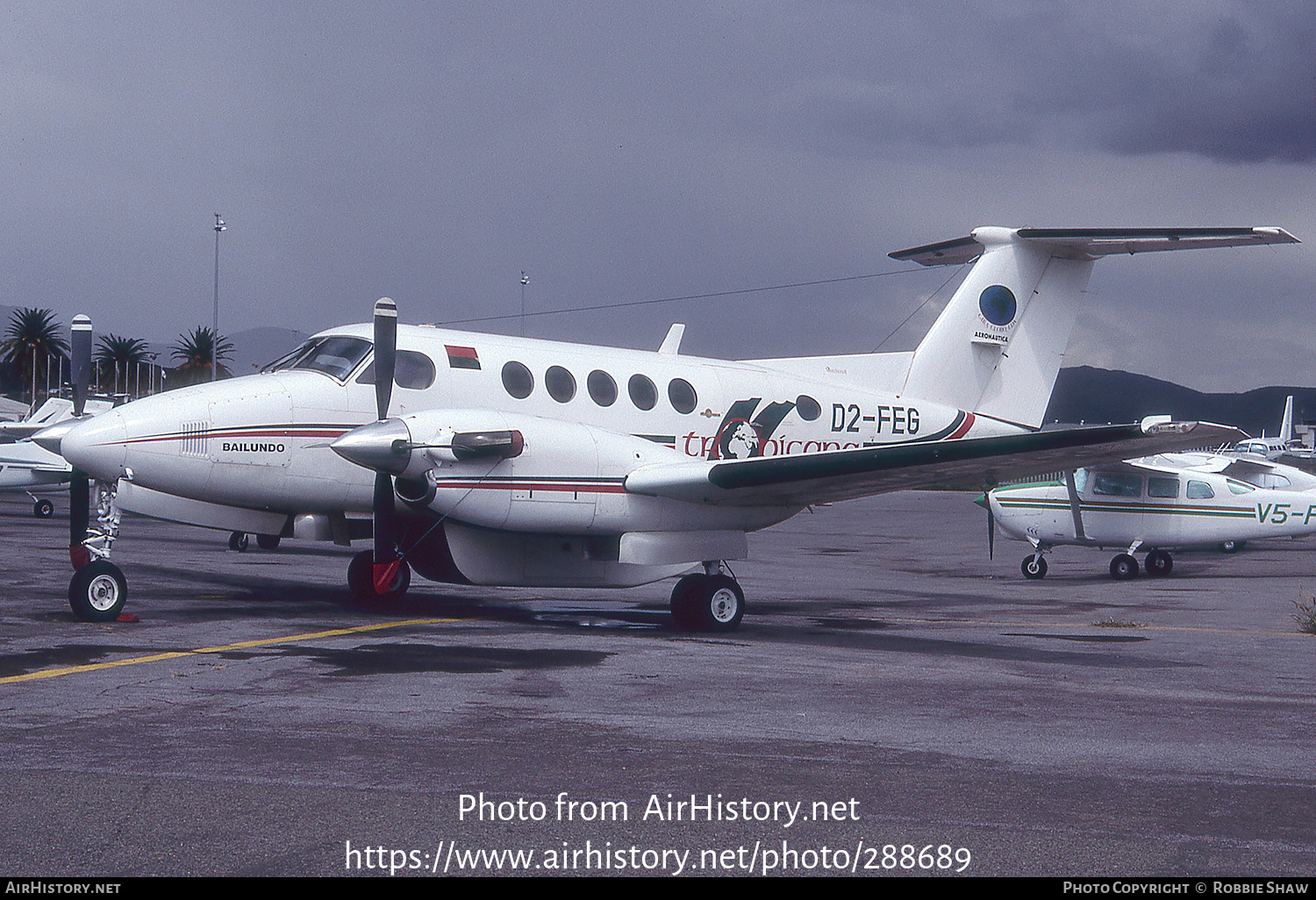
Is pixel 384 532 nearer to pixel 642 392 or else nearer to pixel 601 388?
pixel 601 388

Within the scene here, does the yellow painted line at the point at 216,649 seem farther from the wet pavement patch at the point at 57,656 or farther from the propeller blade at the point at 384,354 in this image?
the propeller blade at the point at 384,354

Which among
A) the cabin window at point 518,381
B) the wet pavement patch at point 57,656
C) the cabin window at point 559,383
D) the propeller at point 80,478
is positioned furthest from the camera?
the cabin window at point 559,383

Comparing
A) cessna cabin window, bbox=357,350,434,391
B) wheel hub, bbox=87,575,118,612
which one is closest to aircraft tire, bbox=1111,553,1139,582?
cessna cabin window, bbox=357,350,434,391

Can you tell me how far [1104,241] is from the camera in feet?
54.0

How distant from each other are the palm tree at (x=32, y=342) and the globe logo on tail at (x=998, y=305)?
89.7m

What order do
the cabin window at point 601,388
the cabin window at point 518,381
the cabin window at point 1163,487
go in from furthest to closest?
the cabin window at point 1163,487
the cabin window at point 601,388
the cabin window at point 518,381

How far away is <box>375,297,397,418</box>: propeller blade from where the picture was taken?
1292cm

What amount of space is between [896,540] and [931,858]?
30695 millimetres

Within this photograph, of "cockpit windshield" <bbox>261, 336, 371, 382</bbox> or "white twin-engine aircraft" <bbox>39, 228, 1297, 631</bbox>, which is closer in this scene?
"white twin-engine aircraft" <bbox>39, 228, 1297, 631</bbox>

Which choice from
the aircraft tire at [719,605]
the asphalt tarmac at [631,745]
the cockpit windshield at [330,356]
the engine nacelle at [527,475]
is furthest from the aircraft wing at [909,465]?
the cockpit windshield at [330,356]

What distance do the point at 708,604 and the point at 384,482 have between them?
3.86 meters

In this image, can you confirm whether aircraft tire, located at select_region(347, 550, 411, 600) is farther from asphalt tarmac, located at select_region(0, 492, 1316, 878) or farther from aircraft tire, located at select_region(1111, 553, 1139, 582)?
aircraft tire, located at select_region(1111, 553, 1139, 582)

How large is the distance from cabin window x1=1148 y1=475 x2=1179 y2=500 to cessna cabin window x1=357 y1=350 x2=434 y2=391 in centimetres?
1768

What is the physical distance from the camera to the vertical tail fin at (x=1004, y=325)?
17.2 metres
